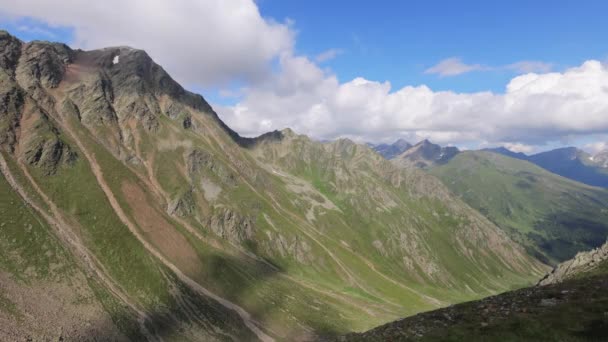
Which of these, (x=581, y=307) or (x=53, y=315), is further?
(x=53, y=315)

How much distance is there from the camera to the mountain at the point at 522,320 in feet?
78.3

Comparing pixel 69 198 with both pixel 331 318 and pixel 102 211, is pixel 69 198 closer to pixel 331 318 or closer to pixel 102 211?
pixel 102 211

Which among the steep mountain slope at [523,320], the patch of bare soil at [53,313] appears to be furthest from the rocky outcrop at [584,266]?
the patch of bare soil at [53,313]

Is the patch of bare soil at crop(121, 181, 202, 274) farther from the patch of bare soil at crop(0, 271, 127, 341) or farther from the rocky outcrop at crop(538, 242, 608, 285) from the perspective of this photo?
the rocky outcrop at crop(538, 242, 608, 285)

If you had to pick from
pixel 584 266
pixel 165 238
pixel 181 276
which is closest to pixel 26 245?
pixel 181 276

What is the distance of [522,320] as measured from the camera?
26219 mm

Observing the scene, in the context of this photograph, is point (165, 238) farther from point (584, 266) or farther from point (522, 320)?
point (522, 320)

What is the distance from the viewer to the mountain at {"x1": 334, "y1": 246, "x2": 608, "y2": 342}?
78.3 feet

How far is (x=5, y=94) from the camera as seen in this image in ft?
631

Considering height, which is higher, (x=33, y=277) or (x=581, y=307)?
(x=581, y=307)

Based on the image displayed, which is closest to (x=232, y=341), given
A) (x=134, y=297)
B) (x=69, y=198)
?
(x=134, y=297)

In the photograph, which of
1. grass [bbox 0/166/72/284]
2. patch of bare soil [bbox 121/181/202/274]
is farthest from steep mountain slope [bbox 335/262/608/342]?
patch of bare soil [bbox 121/181/202/274]

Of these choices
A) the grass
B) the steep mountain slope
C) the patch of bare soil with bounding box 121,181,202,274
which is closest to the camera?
the steep mountain slope

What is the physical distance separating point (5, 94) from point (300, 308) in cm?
18499
